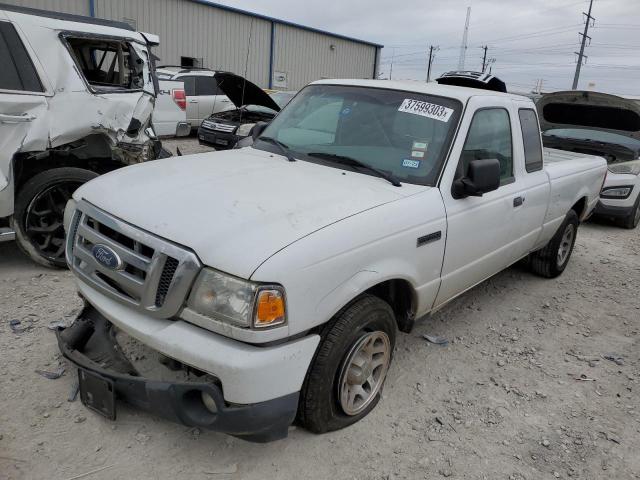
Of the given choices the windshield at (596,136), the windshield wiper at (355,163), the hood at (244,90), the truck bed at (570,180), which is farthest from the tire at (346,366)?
the windshield at (596,136)

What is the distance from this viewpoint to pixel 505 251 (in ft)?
13.1

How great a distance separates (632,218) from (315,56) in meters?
19.5

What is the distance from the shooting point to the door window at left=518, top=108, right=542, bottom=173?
411cm

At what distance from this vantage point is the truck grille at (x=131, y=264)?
7.18 feet

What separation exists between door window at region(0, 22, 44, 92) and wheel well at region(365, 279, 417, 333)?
11.2ft

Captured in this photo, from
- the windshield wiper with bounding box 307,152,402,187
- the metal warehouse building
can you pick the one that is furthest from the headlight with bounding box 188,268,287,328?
the metal warehouse building

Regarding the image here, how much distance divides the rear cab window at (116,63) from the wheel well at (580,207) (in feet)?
15.5

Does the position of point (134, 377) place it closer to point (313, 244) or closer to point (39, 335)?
point (313, 244)

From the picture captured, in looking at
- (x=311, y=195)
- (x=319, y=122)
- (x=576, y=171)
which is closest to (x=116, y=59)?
(x=319, y=122)

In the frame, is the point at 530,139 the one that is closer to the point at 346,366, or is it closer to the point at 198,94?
the point at 346,366

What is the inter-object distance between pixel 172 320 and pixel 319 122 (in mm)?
2032

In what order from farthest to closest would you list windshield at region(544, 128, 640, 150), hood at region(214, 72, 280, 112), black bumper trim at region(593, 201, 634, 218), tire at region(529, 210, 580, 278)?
windshield at region(544, 128, 640, 150), black bumper trim at region(593, 201, 634, 218), hood at region(214, 72, 280, 112), tire at region(529, 210, 580, 278)

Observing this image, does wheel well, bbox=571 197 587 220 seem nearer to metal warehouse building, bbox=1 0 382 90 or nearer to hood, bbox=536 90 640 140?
hood, bbox=536 90 640 140

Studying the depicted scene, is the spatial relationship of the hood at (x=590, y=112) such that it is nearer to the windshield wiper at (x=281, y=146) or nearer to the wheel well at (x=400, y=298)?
the windshield wiper at (x=281, y=146)
